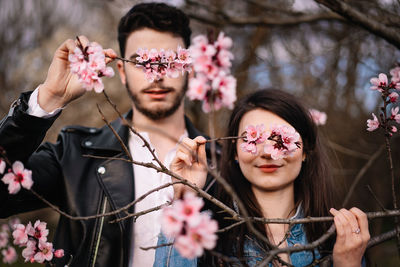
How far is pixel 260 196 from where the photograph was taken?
1.76 meters

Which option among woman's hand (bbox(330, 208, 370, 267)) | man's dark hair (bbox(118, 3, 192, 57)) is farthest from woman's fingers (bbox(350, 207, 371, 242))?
man's dark hair (bbox(118, 3, 192, 57))

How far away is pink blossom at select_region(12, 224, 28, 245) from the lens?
1.32 meters

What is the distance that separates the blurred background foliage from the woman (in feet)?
3.86

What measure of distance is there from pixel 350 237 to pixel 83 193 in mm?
1601

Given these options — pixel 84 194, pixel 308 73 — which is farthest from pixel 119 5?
pixel 308 73

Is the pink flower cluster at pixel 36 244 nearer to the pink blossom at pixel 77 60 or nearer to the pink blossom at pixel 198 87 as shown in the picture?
the pink blossom at pixel 77 60

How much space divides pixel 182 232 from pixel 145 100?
1763mm

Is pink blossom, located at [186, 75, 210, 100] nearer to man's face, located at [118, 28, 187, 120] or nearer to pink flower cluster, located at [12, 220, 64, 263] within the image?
pink flower cluster, located at [12, 220, 64, 263]

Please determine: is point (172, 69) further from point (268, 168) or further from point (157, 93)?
point (157, 93)

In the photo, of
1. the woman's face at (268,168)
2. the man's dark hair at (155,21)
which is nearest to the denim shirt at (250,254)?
the woman's face at (268,168)

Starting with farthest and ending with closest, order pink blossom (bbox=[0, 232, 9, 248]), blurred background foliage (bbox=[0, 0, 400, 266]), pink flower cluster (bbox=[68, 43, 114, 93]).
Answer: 1. blurred background foliage (bbox=[0, 0, 400, 266])
2. pink blossom (bbox=[0, 232, 9, 248])
3. pink flower cluster (bbox=[68, 43, 114, 93])

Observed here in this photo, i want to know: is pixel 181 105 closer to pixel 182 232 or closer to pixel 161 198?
pixel 161 198

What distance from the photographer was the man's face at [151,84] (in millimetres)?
2326

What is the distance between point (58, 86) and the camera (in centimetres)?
155
